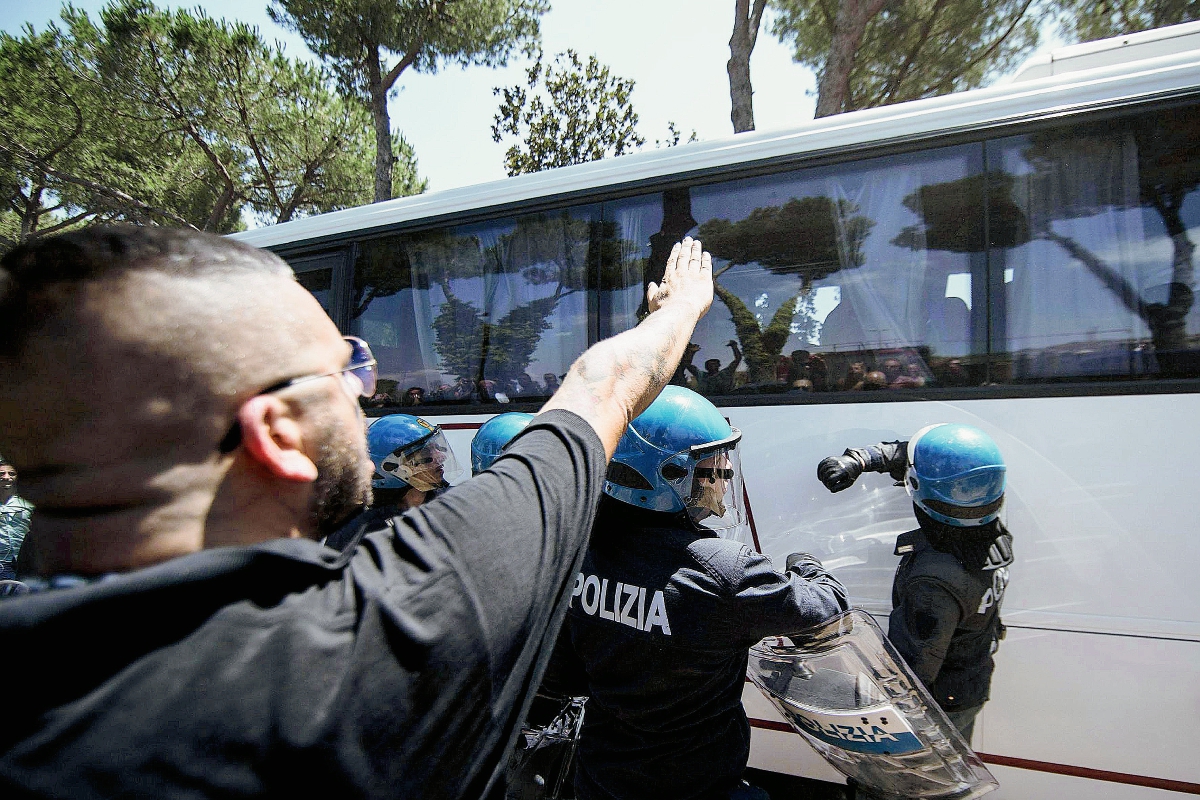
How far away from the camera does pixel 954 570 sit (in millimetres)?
2371

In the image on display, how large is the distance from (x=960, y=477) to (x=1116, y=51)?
2017mm

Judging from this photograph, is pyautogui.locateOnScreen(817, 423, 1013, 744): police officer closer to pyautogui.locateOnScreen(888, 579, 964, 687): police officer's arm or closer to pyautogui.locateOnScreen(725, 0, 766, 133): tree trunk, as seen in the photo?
Answer: pyautogui.locateOnScreen(888, 579, 964, 687): police officer's arm

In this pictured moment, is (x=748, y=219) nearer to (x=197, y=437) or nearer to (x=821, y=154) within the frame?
(x=821, y=154)

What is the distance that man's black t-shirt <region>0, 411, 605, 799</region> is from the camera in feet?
1.95

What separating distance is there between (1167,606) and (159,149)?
55.1ft

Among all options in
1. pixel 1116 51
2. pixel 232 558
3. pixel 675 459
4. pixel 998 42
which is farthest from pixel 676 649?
pixel 998 42

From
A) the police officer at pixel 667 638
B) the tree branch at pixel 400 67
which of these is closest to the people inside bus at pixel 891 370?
the police officer at pixel 667 638

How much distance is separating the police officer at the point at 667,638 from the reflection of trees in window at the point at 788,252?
1.33 m

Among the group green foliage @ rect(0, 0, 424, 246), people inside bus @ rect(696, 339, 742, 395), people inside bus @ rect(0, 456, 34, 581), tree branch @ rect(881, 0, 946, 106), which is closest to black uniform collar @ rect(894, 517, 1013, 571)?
people inside bus @ rect(696, 339, 742, 395)

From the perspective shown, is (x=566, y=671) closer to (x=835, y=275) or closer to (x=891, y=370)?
(x=891, y=370)

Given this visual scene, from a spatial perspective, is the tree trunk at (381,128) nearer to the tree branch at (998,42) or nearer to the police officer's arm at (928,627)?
the tree branch at (998,42)

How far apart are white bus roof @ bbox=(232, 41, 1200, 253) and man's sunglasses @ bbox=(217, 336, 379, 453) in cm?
256

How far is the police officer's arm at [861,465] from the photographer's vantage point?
2674 mm

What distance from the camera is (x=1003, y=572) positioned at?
8.14ft
